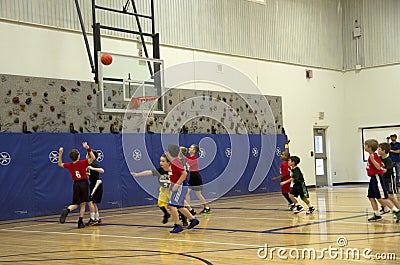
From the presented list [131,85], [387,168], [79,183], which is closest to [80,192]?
[79,183]

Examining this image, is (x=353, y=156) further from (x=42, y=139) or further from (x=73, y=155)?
(x=73, y=155)

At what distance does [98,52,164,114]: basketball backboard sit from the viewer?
52.9ft

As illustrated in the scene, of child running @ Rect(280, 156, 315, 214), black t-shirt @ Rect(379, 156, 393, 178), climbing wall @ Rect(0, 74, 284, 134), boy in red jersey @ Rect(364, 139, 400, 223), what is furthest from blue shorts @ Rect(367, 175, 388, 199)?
climbing wall @ Rect(0, 74, 284, 134)

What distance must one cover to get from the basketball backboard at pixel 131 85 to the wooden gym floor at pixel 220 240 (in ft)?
10.0

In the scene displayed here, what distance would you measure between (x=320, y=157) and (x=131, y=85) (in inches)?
524

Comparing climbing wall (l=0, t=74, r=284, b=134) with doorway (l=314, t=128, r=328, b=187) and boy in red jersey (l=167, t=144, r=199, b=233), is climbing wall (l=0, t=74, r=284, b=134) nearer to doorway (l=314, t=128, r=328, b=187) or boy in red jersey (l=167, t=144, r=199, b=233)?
doorway (l=314, t=128, r=328, b=187)

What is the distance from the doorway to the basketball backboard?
1187 cm

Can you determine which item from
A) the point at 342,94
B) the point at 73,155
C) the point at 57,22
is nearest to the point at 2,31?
the point at 57,22

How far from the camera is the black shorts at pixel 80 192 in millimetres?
13211

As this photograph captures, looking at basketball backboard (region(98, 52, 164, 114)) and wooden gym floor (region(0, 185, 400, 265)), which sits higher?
basketball backboard (region(98, 52, 164, 114))

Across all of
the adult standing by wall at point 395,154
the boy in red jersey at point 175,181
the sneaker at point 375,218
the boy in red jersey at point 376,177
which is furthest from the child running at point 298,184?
the adult standing by wall at point 395,154

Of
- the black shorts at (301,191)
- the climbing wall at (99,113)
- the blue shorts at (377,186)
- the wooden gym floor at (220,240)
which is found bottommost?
the wooden gym floor at (220,240)

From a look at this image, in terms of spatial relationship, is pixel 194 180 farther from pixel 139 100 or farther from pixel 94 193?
pixel 139 100

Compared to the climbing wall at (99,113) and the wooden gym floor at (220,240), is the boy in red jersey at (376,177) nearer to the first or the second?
the wooden gym floor at (220,240)
